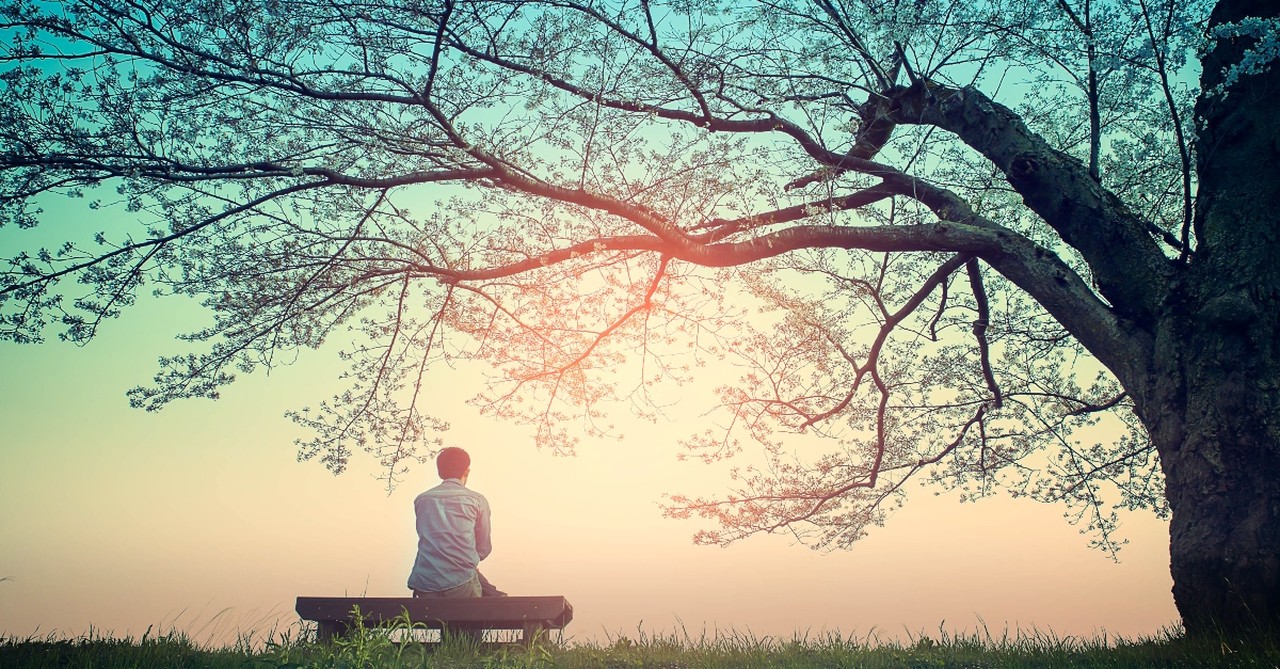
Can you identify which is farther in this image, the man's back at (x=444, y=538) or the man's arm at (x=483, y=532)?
the man's arm at (x=483, y=532)

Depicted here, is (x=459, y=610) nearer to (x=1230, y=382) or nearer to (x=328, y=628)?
(x=328, y=628)

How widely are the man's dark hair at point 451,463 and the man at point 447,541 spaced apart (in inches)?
4.2

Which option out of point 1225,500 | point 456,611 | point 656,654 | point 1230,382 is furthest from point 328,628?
point 1230,382

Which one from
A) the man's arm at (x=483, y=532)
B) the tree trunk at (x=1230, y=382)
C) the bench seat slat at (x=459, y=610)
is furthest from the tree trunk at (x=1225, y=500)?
the man's arm at (x=483, y=532)

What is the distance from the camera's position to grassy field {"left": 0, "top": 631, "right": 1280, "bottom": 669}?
450cm

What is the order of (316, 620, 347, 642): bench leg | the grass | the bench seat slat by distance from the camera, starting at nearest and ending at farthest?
the grass
the bench seat slat
(316, 620, 347, 642): bench leg

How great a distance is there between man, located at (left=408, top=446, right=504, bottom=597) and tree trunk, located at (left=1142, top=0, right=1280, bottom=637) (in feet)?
17.6

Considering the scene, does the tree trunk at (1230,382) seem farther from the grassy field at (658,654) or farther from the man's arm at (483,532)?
the man's arm at (483,532)

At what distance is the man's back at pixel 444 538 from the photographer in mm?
6297

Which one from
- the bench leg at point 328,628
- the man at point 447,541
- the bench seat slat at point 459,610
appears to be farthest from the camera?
the man at point 447,541

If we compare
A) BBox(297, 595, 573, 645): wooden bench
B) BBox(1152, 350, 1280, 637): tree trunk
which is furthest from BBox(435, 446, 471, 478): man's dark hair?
BBox(1152, 350, 1280, 637): tree trunk

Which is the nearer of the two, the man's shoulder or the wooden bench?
the wooden bench

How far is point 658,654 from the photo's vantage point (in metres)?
5.43

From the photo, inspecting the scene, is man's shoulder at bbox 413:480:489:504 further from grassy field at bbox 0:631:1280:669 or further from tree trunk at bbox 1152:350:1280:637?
tree trunk at bbox 1152:350:1280:637
